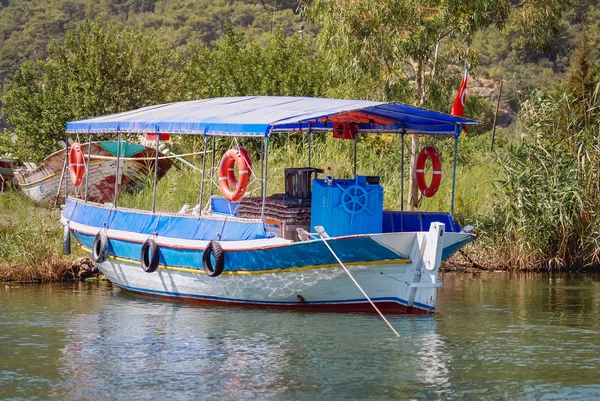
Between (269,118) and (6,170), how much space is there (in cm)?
1772

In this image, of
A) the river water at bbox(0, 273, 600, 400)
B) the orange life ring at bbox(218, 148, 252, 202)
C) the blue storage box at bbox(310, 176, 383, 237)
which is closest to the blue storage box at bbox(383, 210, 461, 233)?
the river water at bbox(0, 273, 600, 400)

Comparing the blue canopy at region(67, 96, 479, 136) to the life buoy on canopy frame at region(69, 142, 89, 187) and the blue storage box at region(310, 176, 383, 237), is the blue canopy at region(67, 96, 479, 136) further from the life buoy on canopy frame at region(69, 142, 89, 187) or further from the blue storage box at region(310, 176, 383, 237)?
the blue storage box at region(310, 176, 383, 237)

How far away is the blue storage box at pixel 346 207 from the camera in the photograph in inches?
626

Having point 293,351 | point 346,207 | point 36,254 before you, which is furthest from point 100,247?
point 293,351

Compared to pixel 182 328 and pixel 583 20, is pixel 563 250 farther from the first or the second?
pixel 583 20

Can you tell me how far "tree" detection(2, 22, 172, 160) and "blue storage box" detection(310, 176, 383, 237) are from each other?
14150mm

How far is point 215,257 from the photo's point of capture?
16109 millimetres

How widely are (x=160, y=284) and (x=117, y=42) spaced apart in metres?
13.6

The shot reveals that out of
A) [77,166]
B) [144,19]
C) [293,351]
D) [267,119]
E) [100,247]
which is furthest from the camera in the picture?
[144,19]

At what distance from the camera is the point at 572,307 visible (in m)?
16.8

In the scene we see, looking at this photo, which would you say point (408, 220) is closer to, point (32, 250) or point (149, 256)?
point (149, 256)

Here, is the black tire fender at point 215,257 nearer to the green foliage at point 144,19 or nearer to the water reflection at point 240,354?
the water reflection at point 240,354

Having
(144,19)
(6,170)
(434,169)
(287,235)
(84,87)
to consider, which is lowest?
(287,235)

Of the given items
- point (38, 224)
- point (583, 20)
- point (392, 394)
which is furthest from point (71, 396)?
point (583, 20)
